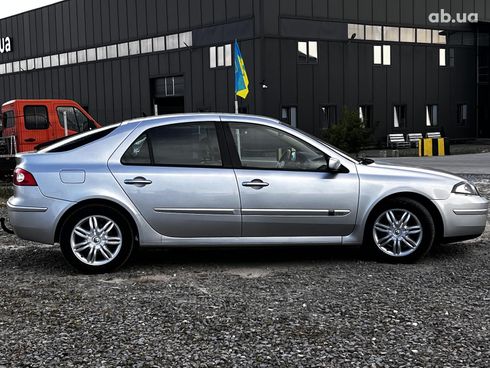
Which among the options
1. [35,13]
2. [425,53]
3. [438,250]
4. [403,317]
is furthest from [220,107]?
[403,317]

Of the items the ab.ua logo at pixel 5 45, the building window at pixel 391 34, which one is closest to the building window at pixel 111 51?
the ab.ua logo at pixel 5 45

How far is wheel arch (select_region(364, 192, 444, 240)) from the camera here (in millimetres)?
5938

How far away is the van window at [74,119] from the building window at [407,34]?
27343 mm

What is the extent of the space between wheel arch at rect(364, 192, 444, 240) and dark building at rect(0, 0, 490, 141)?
27898 millimetres

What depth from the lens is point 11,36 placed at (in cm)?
5353

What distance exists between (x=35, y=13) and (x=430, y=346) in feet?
Result: 174

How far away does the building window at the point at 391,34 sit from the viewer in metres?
37.7

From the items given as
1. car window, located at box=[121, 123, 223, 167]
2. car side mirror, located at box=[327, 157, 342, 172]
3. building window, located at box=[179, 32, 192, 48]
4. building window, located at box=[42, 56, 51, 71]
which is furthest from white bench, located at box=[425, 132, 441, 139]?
car window, located at box=[121, 123, 223, 167]

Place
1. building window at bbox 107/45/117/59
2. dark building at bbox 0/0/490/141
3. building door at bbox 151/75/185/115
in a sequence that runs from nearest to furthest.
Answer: dark building at bbox 0/0/490/141
building door at bbox 151/75/185/115
building window at bbox 107/45/117/59

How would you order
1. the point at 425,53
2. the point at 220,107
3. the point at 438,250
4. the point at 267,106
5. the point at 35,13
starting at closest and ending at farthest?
the point at 438,250, the point at 267,106, the point at 220,107, the point at 425,53, the point at 35,13

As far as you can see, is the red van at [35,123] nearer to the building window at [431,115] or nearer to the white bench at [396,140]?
the white bench at [396,140]

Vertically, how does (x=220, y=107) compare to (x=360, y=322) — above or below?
above

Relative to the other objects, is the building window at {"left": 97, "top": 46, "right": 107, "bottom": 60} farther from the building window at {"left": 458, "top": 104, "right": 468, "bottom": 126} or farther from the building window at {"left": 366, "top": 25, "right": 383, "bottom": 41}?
the building window at {"left": 458, "top": 104, "right": 468, "bottom": 126}

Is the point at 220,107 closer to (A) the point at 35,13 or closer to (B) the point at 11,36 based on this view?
(A) the point at 35,13
